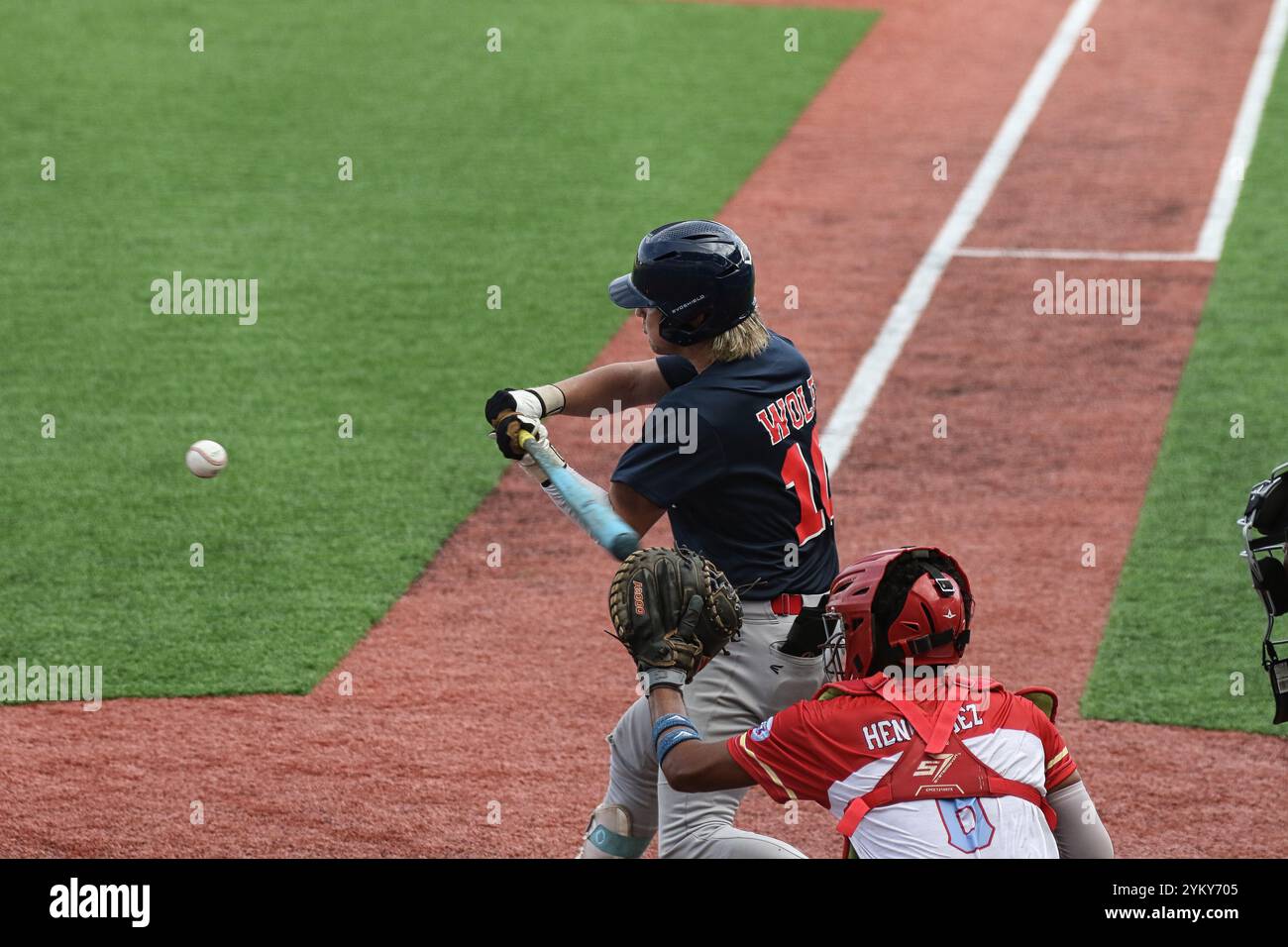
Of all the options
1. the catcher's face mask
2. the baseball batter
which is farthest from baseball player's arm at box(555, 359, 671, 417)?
the catcher's face mask

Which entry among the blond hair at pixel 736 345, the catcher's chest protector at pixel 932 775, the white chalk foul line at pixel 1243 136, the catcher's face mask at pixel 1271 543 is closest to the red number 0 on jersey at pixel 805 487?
the blond hair at pixel 736 345

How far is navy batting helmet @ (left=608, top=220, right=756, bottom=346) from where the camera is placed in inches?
174

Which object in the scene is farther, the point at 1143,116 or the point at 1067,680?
the point at 1143,116

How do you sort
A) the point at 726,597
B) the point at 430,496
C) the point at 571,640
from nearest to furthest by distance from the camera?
the point at 726,597, the point at 571,640, the point at 430,496

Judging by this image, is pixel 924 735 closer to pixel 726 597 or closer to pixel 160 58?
pixel 726 597

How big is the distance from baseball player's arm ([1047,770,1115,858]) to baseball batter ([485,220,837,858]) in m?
0.69

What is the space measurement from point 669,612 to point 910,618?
0.55m

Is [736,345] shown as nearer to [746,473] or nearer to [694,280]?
[694,280]

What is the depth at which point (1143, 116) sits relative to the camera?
48.9 ft

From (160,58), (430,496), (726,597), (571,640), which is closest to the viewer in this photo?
(726,597)

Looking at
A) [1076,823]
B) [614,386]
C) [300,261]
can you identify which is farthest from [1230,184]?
[1076,823]

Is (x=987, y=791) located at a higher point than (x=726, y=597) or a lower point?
lower
